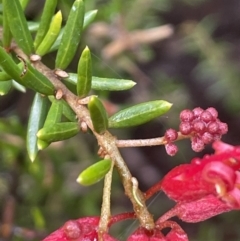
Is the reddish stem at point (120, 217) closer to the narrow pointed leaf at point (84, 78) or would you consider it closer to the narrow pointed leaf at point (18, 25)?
the narrow pointed leaf at point (84, 78)

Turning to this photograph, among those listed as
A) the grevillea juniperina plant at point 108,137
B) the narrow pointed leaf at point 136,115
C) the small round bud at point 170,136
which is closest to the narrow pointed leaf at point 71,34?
the grevillea juniperina plant at point 108,137

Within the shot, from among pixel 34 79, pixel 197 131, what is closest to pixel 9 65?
pixel 34 79

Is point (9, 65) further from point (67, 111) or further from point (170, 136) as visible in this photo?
point (170, 136)

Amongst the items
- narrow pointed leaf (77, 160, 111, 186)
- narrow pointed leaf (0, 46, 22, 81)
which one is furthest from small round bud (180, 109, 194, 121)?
narrow pointed leaf (0, 46, 22, 81)

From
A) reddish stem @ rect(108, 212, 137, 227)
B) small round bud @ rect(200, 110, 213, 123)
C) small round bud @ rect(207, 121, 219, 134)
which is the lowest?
reddish stem @ rect(108, 212, 137, 227)

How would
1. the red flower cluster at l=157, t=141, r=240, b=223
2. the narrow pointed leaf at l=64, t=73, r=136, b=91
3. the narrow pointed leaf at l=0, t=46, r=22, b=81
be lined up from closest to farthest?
the red flower cluster at l=157, t=141, r=240, b=223 → the narrow pointed leaf at l=0, t=46, r=22, b=81 → the narrow pointed leaf at l=64, t=73, r=136, b=91

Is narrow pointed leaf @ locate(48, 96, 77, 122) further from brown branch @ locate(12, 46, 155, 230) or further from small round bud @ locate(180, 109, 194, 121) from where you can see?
small round bud @ locate(180, 109, 194, 121)

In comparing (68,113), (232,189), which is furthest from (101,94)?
(232,189)
